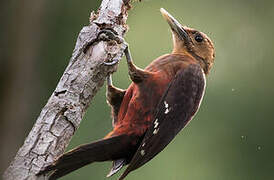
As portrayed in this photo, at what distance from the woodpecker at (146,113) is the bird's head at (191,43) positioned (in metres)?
0.11

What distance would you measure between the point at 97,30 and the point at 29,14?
139 cm

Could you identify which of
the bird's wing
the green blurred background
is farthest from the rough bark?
the green blurred background

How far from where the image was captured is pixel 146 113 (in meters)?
2.92

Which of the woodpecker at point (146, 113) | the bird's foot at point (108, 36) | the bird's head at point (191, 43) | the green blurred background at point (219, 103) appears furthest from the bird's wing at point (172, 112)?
the green blurred background at point (219, 103)

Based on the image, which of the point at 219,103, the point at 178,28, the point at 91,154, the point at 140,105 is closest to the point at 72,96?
the point at 91,154

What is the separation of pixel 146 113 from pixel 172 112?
0.16 m

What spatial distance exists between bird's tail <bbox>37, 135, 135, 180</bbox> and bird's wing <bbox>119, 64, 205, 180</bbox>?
100 millimetres

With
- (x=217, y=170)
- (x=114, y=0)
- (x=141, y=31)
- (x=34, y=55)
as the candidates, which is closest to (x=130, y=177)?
(x=217, y=170)

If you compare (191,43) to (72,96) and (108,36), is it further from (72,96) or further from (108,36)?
(72,96)

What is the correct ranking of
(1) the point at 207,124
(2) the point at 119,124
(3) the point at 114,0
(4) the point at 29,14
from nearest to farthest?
(4) the point at 29,14 → (3) the point at 114,0 → (2) the point at 119,124 → (1) the point at 207,124

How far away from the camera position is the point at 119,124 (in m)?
2.89

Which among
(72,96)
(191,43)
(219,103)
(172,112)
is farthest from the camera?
(219,103)

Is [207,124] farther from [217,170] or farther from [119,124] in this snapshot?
[119,124]

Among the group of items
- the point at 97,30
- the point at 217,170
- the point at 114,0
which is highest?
the point at 114,0
